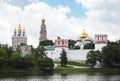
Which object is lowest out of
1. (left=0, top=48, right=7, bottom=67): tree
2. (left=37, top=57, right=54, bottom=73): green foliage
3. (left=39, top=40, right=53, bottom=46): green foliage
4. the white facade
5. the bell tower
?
(left=37, top=57, right=54, bottom=73): green foliage

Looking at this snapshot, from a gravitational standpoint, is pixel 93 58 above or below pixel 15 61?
above

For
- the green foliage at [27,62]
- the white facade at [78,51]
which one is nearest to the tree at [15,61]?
the green foliage at [27,62]

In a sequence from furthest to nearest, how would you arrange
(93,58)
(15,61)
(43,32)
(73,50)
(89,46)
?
(43,32)
(89,46)
(73,50)
(93,58)
(15,61)

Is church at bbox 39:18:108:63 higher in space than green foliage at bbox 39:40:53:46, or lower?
lower

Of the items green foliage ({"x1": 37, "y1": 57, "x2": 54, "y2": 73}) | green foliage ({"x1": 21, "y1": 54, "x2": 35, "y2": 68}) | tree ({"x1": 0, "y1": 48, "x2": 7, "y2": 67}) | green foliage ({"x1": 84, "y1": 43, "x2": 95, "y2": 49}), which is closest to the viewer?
tree ({"x1": 0, "y1": 48, "x2": 7, "y2": 67})

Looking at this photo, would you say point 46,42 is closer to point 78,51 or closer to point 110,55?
point 78,51

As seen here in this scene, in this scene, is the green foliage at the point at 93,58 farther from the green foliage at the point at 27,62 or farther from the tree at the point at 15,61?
the tree at the point at 15,61

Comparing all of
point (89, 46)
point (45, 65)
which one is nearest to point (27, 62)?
point (45, 65)

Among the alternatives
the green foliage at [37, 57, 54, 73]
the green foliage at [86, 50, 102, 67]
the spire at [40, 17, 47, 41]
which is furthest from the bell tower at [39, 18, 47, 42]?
the green foliage at [37, 57, 54, 73]

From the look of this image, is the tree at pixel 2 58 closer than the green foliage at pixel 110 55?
Yes

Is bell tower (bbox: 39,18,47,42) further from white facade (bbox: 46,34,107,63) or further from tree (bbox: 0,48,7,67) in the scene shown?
tree (bbox: 0,48,7,67)

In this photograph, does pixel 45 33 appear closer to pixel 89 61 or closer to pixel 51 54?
Result: pixel 51 54

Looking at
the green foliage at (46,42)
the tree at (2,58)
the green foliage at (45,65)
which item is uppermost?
the green foliage at (46,42)

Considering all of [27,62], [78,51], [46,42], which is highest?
[46,42]
